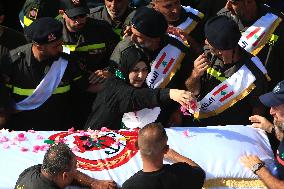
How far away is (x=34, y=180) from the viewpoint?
160 inches

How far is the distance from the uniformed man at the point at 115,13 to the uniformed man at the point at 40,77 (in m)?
1.05

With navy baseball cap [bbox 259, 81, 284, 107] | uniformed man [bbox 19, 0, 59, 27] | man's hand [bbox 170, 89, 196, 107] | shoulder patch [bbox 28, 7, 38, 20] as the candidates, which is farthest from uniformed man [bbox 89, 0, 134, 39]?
navy baseball cap [bbox 259, 81, 284, 107]

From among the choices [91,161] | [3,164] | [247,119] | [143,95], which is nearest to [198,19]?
[247,119]

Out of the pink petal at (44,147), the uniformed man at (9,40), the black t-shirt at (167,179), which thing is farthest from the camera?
the uniformed man at (9,40)

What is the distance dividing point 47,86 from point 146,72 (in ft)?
3.22

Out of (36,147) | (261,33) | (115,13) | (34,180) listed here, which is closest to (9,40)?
(115,13)

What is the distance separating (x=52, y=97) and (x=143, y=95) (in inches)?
41.8

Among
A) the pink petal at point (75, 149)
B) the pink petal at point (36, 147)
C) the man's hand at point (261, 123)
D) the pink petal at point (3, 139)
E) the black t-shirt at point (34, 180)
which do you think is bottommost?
the pink petal at point (3, 139)

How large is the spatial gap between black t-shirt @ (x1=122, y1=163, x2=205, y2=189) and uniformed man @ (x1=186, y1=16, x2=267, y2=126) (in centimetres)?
134

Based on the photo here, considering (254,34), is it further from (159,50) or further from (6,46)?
(6,46)

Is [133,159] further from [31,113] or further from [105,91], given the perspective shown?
[31,113]

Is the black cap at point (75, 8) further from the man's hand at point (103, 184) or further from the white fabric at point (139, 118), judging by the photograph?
the man's hand at point (103, 184)

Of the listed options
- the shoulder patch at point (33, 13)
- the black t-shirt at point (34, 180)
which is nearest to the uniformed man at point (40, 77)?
the shoulder patch at point (33, 13)

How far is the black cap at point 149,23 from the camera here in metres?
5.39
